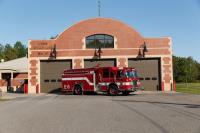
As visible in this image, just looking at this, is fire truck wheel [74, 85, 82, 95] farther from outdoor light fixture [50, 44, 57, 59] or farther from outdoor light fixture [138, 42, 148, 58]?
outdoor light fixture [138, 42, 148, 58]

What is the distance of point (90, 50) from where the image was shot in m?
41.7

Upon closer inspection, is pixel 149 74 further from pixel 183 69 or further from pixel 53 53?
pixel 183 69

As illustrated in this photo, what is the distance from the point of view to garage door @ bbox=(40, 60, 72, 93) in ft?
136

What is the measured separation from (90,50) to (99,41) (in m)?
1.42

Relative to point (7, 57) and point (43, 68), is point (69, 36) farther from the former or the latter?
point (7, 57)

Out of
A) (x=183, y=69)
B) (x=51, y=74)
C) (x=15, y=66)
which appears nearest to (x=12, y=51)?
(x=183, y=69)

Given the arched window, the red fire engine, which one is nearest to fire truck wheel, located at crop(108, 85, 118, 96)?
the red fire engine

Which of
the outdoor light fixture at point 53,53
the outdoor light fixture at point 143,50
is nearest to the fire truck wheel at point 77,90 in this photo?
the outdoor light fixture at point 53,53

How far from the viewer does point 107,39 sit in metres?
42.0

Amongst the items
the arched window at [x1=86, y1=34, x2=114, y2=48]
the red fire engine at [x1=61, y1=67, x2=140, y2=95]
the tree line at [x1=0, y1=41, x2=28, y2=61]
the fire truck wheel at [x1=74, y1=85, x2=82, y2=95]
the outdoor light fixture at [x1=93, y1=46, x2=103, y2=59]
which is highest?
the tree line at [x1=0, y1=41, x2=28, y2=61]

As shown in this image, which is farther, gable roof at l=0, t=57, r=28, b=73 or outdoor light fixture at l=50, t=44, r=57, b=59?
gable roof at l=0, t=57, r=28, b=73

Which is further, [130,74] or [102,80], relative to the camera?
[102,80]

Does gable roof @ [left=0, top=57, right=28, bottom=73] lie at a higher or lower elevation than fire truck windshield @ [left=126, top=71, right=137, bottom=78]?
higher

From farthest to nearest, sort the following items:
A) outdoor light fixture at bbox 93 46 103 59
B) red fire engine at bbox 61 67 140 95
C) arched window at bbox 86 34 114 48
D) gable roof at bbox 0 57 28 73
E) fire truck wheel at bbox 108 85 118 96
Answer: gable roof at bbox 0 57 28 73 < arched window at bbox 86 34 114 48 < outdoor light fixture at bbox 93 46 103 59 < fire truck wheel at bbox 108 85 118 96 < red fire engine at bbox 61 67 140 95
